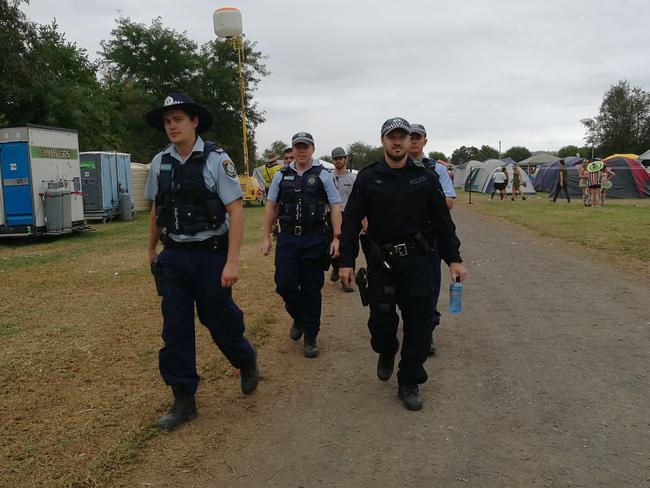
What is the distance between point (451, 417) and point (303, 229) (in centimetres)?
219

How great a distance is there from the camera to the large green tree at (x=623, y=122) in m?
72.8

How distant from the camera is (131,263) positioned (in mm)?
10594

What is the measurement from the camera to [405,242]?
388cm

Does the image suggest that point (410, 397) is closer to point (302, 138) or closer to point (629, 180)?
point (302, 138)

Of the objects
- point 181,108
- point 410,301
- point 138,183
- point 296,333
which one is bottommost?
point 296,333

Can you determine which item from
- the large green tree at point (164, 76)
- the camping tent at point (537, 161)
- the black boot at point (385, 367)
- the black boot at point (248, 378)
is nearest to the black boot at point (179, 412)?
the black boot at point (248, 378)

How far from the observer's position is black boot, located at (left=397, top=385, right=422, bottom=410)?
12.7 ft

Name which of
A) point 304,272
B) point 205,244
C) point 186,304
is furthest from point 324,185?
point 186,304

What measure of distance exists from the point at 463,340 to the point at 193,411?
280cm

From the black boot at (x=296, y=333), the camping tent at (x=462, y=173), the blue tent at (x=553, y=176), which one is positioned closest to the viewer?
the black boot at (x=296, y=333)

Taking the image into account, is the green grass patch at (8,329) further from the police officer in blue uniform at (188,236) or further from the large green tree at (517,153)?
the large green tree at (517,153)

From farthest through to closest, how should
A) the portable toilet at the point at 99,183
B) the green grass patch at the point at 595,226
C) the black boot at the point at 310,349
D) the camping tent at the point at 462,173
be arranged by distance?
the camping tent at the point at 462,173
the portable toilet at the point at 99,183
the green grass patch at the point at 595,226
the black boot at the point at 310,349

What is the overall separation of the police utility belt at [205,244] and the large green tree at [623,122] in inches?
3164

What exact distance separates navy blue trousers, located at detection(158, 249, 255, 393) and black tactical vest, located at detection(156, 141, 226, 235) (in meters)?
0.19
